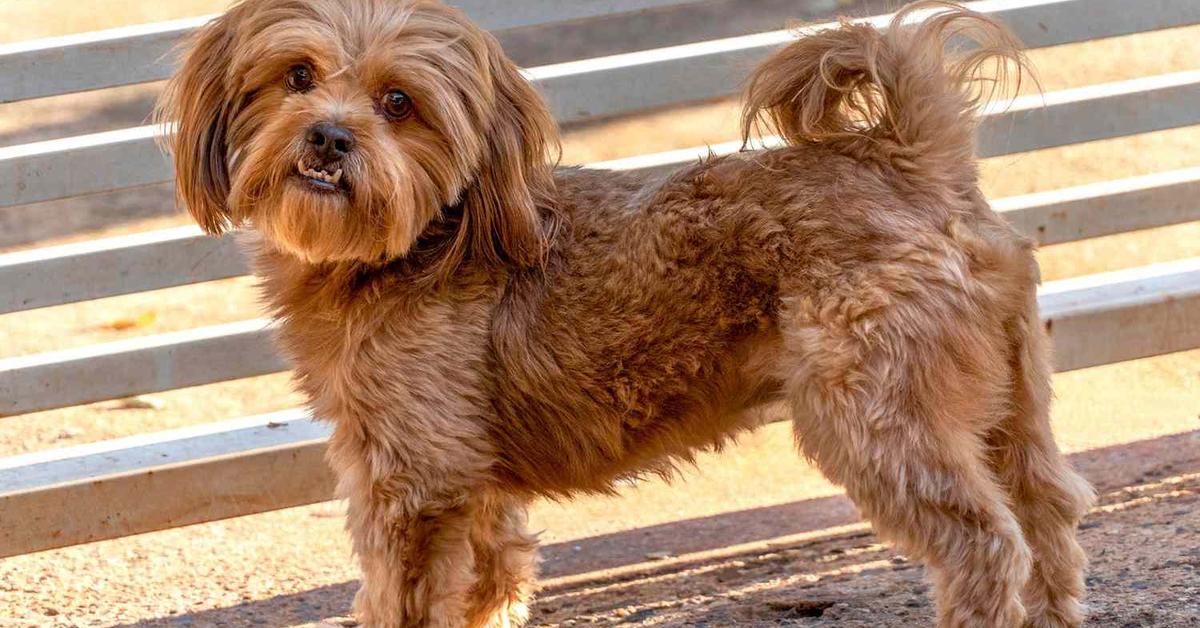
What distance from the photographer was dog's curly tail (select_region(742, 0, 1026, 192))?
377 centimetres

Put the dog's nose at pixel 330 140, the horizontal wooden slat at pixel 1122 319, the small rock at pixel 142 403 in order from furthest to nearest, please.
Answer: the small rock at pixel 142 403 → the horizontal wooden slat at pixel 1122 319 → the dog's nose at pixel 330 140

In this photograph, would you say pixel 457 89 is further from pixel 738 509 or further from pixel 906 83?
pixel 738 509

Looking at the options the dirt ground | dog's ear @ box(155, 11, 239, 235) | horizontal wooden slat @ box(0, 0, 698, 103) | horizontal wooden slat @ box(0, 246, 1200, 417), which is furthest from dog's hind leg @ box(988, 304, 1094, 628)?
horizontal wooden slat @ box(0, 246, 1200, 417)

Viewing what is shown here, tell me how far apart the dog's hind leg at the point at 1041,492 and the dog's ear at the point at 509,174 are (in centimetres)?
137

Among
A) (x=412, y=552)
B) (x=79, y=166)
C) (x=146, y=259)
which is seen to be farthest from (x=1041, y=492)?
(x=79, y=166)

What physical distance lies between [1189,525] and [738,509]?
162 centimetres

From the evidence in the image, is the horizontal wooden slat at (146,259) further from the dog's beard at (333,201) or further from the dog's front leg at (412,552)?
the dog's front leg at (412,552)

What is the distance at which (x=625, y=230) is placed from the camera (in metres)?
3.91

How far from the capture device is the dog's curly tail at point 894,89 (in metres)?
3.77

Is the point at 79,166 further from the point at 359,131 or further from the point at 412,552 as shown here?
the point at 412,552

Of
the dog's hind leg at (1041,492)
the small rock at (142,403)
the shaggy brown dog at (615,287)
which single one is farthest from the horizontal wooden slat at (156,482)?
the dog's hind leg at (1041,492)

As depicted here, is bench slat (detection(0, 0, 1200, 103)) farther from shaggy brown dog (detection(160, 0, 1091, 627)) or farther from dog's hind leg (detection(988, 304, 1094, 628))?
dog's hind leg (detection(988, 304, 1094, 628))

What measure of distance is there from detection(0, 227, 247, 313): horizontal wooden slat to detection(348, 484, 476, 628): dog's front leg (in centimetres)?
161

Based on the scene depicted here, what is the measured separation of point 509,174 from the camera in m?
3.85
